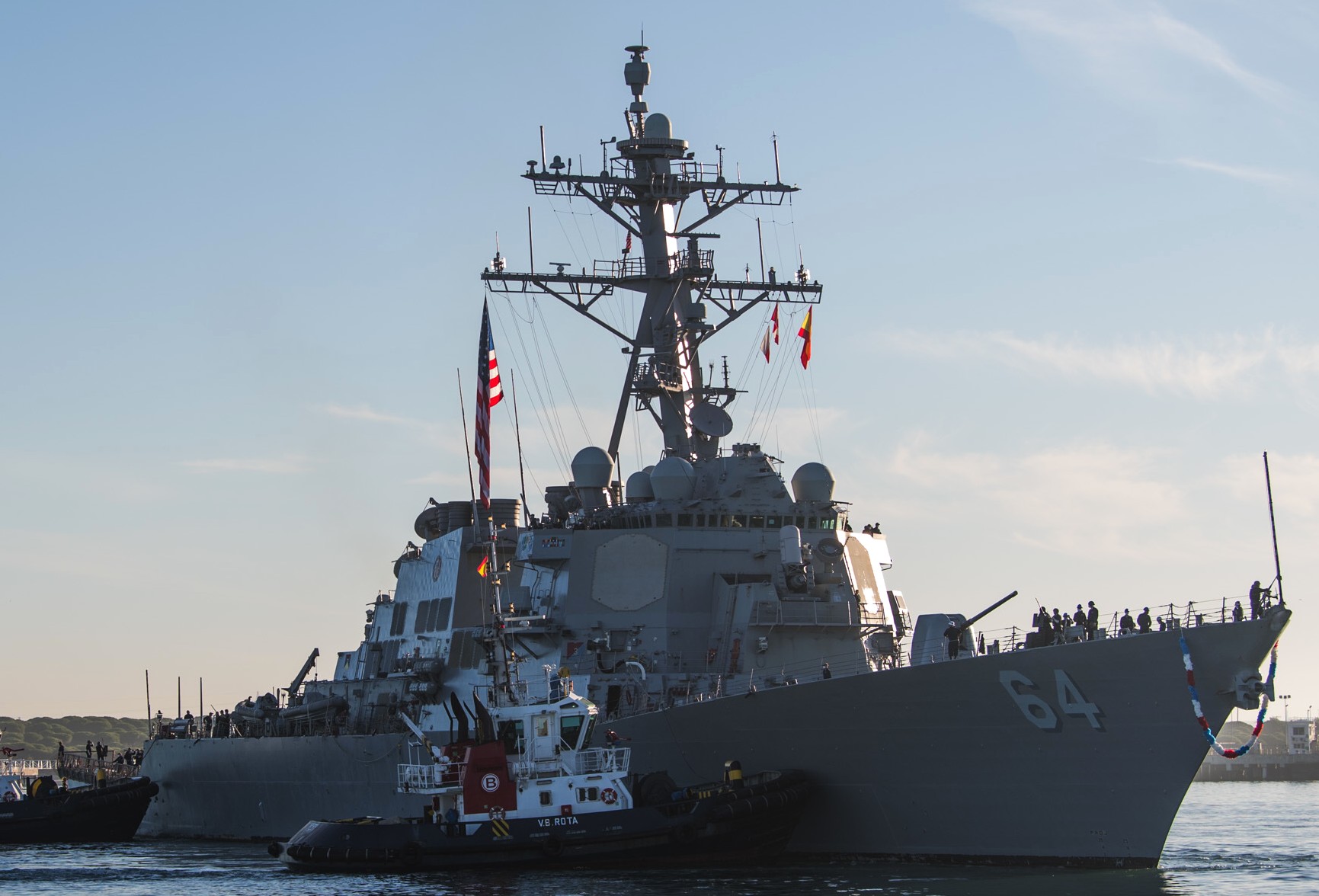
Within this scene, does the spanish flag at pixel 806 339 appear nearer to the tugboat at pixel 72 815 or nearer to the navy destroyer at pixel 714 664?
the navy destroyer at pixel 714 664

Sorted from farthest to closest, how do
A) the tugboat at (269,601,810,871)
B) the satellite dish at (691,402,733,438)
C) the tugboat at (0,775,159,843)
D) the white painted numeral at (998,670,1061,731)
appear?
1. the tugboat at (0,775,159,843)
2. the satellite dish at (691,402,733,438)
3. the tugboat at (269,601,810,871)
4. the white painted numeral at (998,670,1061,731)

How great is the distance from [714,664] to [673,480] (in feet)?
9.18

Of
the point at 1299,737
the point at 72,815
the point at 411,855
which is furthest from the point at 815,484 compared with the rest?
the point at 1299,737

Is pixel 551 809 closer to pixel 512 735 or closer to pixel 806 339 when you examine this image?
pixel 512 735

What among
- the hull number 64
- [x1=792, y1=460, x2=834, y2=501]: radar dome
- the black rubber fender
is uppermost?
[x1=792, y1=460, x2=834, y2=501]: radar dome

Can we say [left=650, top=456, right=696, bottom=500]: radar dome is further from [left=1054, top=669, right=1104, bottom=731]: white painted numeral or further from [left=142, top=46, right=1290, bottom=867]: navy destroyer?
[left=1054, top=669, right=1104, bottom=731]: white painted numeral

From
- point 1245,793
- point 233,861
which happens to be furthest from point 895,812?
point 1245,793

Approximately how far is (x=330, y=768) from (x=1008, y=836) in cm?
1233

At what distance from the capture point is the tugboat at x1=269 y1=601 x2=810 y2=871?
1980 centimetres

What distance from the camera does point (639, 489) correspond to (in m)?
25.1

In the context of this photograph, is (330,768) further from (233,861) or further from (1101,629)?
(1101,629)

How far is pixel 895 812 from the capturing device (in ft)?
64.7

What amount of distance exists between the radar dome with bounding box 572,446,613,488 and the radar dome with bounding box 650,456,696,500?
2176mm

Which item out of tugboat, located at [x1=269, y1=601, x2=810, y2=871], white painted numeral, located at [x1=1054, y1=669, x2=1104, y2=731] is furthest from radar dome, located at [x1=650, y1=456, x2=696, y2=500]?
white painted numeral, located at [x1=1054, y1=669, x2=1104, y2=731]
